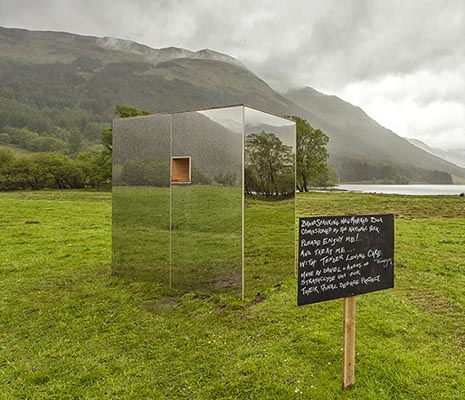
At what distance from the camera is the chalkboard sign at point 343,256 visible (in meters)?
3.88

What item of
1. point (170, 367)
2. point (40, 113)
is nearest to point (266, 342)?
point (170, 367)

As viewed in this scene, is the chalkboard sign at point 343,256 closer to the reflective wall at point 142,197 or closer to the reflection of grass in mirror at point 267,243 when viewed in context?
the reflection of grass in mirror at point 267,243

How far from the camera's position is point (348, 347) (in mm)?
4141

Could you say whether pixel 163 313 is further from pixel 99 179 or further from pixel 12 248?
pixel 99 179

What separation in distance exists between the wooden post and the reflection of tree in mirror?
3.60m

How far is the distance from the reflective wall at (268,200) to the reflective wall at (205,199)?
2cm

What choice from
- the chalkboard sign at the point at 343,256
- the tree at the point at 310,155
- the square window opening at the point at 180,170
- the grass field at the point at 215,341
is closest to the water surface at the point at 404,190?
the tree at the point at 310,155

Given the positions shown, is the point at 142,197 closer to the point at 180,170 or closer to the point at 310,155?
the point at 180,170

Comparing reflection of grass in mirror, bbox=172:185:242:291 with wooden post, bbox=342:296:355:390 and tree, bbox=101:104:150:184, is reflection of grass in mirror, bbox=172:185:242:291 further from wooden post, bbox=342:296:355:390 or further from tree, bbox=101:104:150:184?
tree, bbox=101:104:150:184

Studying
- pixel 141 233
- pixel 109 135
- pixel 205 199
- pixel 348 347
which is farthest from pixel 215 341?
pixel 109 135

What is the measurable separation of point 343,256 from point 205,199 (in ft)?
13.1

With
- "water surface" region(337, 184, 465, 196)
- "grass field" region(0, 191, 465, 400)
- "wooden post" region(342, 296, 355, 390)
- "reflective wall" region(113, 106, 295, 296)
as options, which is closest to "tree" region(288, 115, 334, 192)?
"water surface" region(337, 184, 465, 196)

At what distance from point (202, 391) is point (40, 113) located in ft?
602

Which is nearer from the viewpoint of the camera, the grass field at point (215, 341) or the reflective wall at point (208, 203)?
the grass field at point (215, 341)
